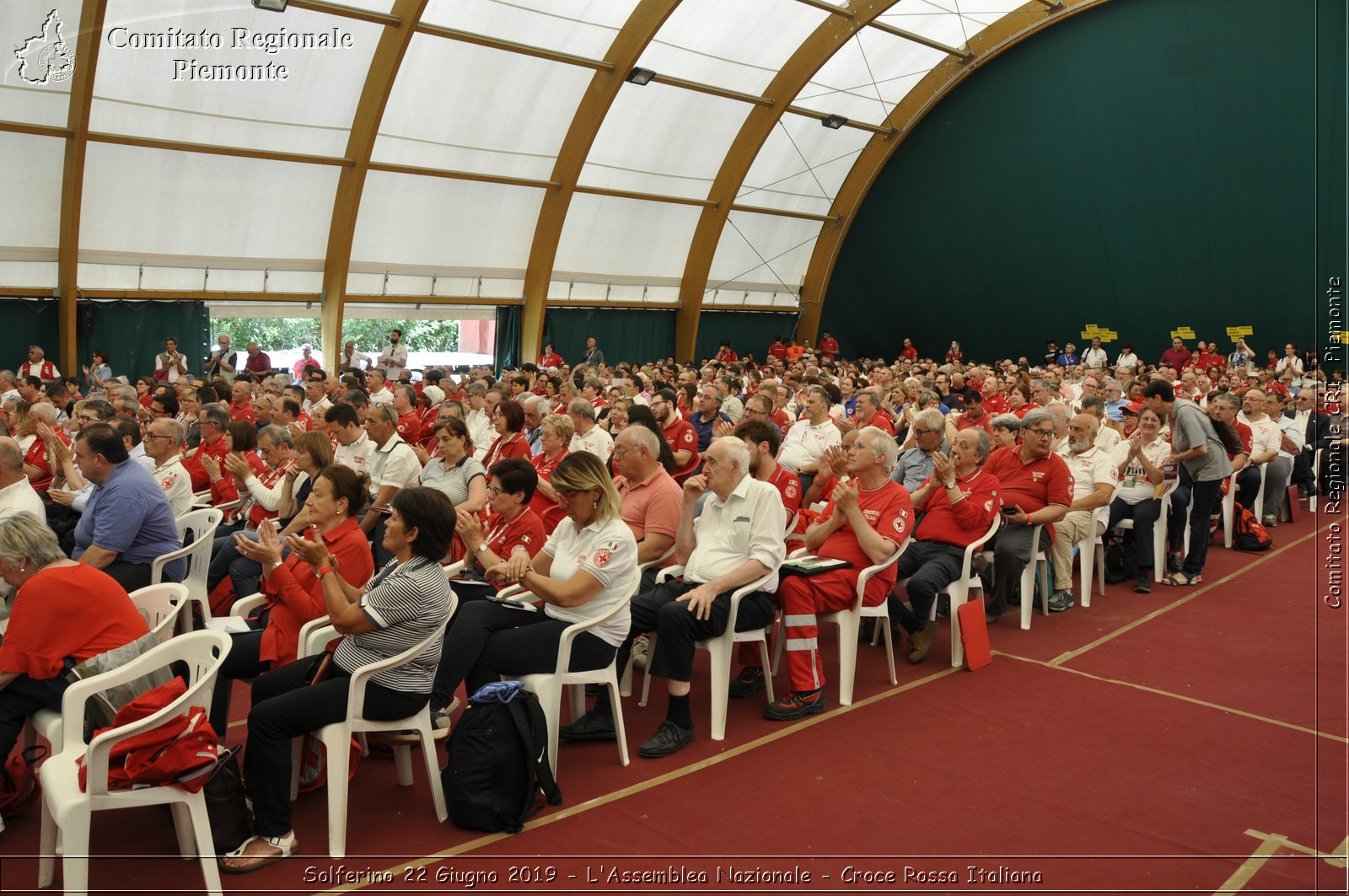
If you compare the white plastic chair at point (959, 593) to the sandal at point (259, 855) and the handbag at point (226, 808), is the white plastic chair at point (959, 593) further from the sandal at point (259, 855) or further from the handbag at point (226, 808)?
the handbag at point (226, 808)

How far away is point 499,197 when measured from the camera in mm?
16703

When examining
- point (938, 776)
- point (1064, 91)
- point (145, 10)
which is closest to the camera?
point (938, 776)

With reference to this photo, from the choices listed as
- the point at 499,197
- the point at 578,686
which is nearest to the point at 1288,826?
the point at 578,686

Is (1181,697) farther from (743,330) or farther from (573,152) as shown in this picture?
(743,330)

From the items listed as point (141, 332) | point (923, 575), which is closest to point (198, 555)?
point (923, 575)

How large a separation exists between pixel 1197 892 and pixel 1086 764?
0.90 meters

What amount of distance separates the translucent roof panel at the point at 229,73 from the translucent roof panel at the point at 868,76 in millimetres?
8014

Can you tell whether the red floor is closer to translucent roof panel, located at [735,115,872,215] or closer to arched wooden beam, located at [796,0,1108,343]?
translucent roof panel, located at [735,115,872,215]

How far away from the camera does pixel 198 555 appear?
5.09 metres

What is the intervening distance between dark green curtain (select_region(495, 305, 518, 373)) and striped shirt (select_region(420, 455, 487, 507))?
1263 centimetres

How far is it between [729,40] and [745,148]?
2.44 meters

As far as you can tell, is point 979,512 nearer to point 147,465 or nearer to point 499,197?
point 147,465

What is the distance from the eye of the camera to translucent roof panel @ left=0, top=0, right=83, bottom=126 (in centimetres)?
1164

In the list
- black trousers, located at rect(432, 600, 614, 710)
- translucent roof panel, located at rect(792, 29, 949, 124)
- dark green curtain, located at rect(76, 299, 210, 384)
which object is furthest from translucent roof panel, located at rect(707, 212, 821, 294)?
black trousers, located at rect(432, 600, 614, 710)
